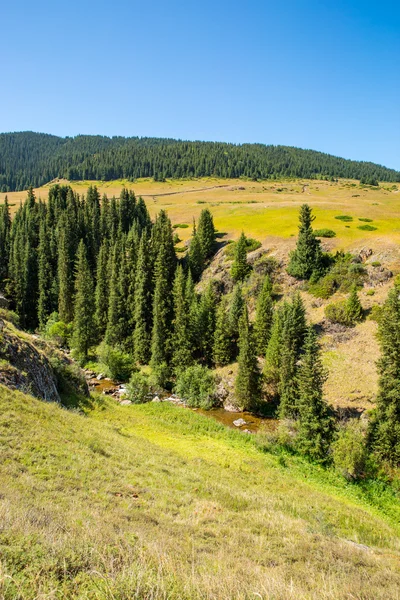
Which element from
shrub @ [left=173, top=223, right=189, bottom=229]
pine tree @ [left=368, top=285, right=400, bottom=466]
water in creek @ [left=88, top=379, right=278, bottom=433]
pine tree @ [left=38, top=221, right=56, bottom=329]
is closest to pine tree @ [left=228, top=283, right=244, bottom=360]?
water in creek @ [left=88, top=379, right=278, bottom=433]

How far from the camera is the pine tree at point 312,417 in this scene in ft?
93.9

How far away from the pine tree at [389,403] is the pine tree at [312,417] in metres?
3.79

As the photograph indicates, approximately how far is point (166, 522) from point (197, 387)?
3355cm

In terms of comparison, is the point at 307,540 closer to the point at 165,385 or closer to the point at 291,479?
the point at 291,479

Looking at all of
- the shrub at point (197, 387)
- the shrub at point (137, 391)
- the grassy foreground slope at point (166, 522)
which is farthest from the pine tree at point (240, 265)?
the grassy foreground slope at point (166, 522)

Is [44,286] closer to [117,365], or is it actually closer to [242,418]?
[117,365]

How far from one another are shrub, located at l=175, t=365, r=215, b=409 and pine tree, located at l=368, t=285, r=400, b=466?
65.1ft

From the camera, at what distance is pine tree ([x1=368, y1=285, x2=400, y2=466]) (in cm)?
2719

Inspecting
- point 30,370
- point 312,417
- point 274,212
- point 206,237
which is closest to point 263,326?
point 312,417

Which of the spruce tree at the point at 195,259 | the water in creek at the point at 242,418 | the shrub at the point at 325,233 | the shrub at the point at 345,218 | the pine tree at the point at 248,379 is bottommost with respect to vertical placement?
the water in creek at the point at 242,418

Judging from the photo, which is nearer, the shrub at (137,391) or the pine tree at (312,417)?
the pine tree at (312,417)

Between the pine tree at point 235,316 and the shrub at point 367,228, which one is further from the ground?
the shrub at point 367,228

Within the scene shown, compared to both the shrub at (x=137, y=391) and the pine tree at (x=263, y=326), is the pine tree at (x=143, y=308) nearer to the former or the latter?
the shrub at (x=137, y=391)

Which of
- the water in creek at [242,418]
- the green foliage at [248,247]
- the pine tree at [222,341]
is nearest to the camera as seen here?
the water in creek at [242,418]
